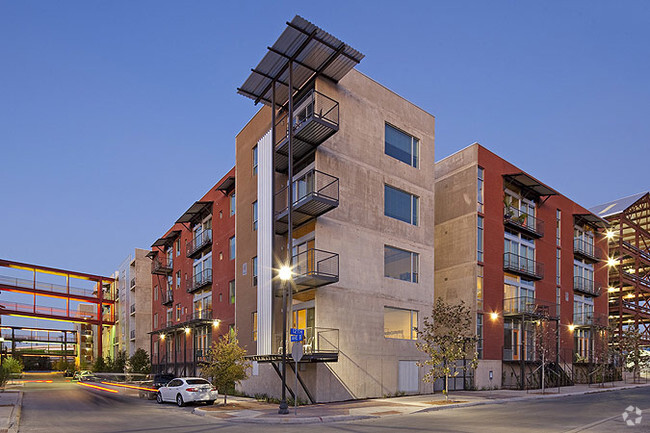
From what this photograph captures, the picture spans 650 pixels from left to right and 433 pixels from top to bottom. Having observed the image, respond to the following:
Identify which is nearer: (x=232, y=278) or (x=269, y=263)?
(x=269, y=263)

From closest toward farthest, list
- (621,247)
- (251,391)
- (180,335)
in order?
(251,391), (180,335), (621,247)

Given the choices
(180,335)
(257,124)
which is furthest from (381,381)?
(180,335)

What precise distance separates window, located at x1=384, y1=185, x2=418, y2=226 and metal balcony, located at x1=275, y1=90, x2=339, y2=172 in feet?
18.8

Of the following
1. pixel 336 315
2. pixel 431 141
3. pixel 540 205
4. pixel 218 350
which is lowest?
pixel 218 350

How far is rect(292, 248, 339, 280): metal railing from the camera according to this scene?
2702 cm

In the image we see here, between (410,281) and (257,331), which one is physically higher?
(410,281)

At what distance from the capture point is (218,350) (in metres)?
27.2

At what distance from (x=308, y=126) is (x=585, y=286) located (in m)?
35.0

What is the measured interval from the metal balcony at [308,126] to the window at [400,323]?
9972mm

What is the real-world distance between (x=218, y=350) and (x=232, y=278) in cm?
1163

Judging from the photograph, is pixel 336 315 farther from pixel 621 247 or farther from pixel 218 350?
pixel 621 247

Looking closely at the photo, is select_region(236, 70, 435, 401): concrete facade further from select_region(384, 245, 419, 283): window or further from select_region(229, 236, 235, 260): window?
select_region(229, 236, 235, 260): window

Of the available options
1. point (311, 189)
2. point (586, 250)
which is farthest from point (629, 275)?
point (311, 189)

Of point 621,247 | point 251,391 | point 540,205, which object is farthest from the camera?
point 621,247
